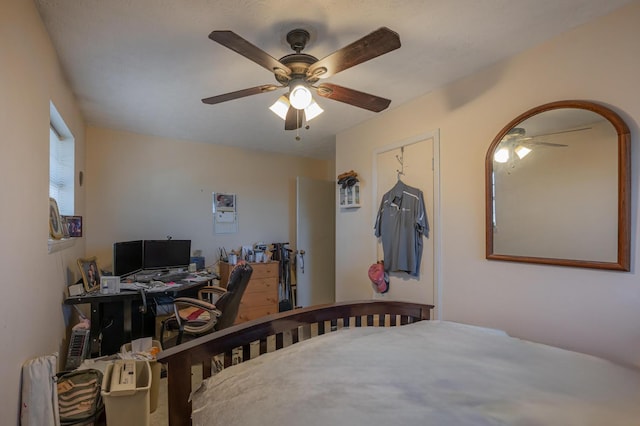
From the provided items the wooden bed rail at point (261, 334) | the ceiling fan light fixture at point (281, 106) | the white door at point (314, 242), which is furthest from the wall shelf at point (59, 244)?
the white door at point (314, 242)

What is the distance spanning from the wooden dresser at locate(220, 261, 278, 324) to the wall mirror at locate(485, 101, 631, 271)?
8.74 ft

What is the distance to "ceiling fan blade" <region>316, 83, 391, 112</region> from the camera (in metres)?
1.83

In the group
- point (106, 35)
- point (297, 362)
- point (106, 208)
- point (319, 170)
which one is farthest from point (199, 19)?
point (319, 170)

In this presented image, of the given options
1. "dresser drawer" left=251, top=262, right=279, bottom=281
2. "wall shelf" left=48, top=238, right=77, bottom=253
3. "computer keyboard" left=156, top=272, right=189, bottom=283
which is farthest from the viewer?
"dresser drawer" left=251, top=262, right=279, bottom=281

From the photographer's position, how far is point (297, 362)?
3.80ft

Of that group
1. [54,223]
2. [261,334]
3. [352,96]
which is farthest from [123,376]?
[352,96]

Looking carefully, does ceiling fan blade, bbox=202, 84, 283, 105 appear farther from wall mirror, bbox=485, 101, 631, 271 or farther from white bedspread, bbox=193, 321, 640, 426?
wall mirror, bbox=485, 101, 631, 271

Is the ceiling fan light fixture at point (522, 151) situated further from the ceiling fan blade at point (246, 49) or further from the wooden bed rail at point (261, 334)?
the ceiling fan blade at point (246, 49)

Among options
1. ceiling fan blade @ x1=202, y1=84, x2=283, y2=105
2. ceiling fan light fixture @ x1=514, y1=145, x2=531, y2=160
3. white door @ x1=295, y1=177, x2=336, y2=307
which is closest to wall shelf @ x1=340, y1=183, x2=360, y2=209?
white door @ x1=295, y1=177, x2=336, y2=307

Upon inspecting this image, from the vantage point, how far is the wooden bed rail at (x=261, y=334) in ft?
3.84

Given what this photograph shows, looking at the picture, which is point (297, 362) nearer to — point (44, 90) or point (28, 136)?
point (28, 136)

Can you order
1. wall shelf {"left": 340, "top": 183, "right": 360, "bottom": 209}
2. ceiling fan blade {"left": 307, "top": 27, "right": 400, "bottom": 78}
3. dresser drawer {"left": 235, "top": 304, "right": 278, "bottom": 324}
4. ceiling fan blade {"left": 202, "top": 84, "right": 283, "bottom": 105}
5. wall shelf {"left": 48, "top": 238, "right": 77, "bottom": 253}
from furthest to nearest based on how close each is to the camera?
1. dresser drawer {"left": 235, "top": 304, "right": 278, "bottom": 324}
2. wall shelf {"left": 340, "top": 183, "right": 360, "bottom": 209}
3. wall shelf {"left": 48, "top": 238, "right": 77, "bottom": 253}
4. ceiling fan blade {"left": 202, "top": 84, "right": 283, "bottom": 105}
5. ceiling fan blade {"left": 307, "top": 27, "right": 400, "bottom": 78}

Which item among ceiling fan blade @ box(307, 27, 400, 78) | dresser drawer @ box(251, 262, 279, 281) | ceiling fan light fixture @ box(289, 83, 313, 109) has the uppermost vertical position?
ceiling fan blade @ box(307, 27, 400, 78)

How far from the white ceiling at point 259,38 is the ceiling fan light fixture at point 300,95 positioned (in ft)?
1.04
